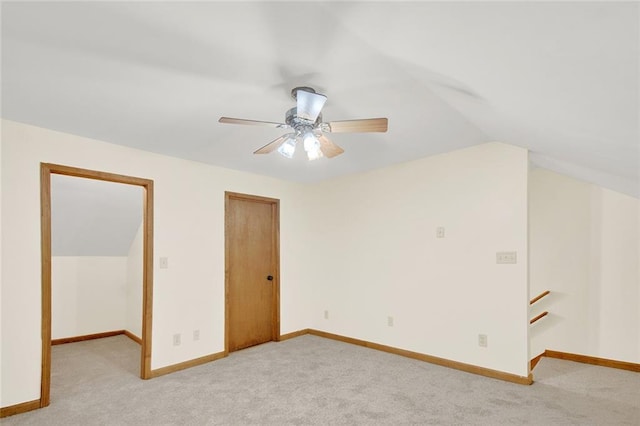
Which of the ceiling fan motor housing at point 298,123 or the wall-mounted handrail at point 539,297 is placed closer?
the ceiling fan motor housing at point 298,123

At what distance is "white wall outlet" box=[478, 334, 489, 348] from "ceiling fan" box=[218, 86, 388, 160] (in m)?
2.48

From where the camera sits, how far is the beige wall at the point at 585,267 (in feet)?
11.9

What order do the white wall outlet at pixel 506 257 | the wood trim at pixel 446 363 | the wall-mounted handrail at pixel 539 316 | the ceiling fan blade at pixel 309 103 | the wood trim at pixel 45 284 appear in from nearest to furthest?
the ceiling fan blade at pixel 309 103 → the wood trim at pixel 45 284 → the wood trim at pixel 446 363 → the white wall outlet at pixel 506 257 → the wall-mounted handrail at pixel 539 316

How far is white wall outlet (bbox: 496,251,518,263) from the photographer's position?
3.31 metres

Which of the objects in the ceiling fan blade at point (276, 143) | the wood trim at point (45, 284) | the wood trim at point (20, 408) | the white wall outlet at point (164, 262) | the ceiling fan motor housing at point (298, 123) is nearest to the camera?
the ceiling fan motor housing at point (298, 123)

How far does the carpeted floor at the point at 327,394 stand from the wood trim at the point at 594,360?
0.10m

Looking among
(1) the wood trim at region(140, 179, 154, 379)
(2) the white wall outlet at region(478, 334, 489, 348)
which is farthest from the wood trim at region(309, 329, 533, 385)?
(1) the wood trim at region(140, 179, 154, 379)

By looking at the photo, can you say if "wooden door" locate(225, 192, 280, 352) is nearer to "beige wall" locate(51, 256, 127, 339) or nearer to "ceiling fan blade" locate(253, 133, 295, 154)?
"ceiling fan blade" locate(253, 133, 295, 154)

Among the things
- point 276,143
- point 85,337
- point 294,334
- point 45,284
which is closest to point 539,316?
point 294,334

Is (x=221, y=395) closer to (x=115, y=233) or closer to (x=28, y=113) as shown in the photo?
(x=28, y=113)

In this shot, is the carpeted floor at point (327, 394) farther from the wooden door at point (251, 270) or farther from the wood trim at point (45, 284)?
the wooden door at point (251, 270)

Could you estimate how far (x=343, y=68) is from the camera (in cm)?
191

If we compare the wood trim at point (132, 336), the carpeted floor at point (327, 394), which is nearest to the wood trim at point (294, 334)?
the carpeted floor at point (327, 394)

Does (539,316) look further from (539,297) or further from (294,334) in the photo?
(294,334)
